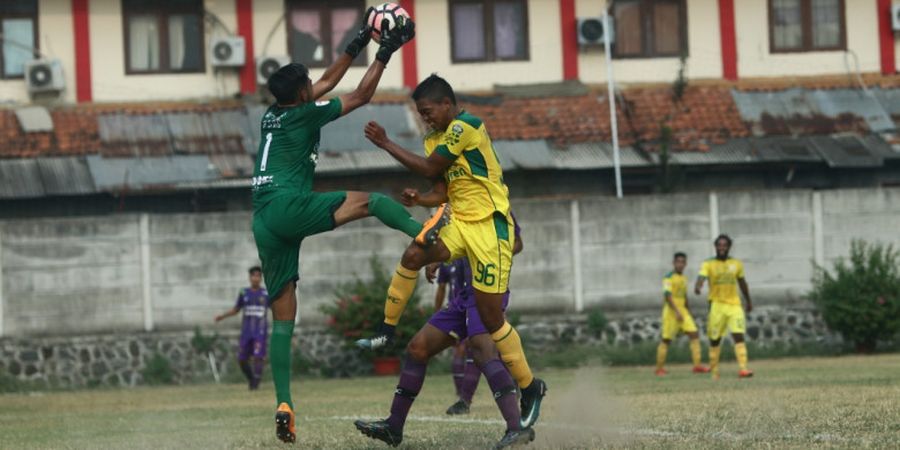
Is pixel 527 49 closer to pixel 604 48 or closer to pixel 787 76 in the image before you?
pixel 604 48

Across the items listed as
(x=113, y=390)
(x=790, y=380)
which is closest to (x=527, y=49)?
(x=113, y=390)

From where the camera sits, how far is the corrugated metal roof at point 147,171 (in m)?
32.0

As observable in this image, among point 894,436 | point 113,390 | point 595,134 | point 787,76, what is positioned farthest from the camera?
point 787,76

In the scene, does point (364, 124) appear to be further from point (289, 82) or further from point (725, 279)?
point (289, 82)

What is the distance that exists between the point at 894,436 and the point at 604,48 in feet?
86.7

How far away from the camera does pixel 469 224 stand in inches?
421

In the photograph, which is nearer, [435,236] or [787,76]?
[435,236]

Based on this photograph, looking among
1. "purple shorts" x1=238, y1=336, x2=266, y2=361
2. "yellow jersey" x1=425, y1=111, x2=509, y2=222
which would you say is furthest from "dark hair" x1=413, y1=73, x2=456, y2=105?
"purple shorts" x1=238, y1=336, x2=266, y2=361

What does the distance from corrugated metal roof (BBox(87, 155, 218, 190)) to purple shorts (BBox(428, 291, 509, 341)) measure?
20687 mm

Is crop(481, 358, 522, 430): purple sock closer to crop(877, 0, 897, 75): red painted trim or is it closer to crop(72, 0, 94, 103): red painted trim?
crop(72, 0, 94, 103): red painted trim

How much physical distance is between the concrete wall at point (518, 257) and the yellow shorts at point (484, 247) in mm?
17281

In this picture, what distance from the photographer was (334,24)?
1412 inches

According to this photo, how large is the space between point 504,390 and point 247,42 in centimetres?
2526

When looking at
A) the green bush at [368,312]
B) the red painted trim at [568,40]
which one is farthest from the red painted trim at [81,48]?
the green bush at [368,312]
